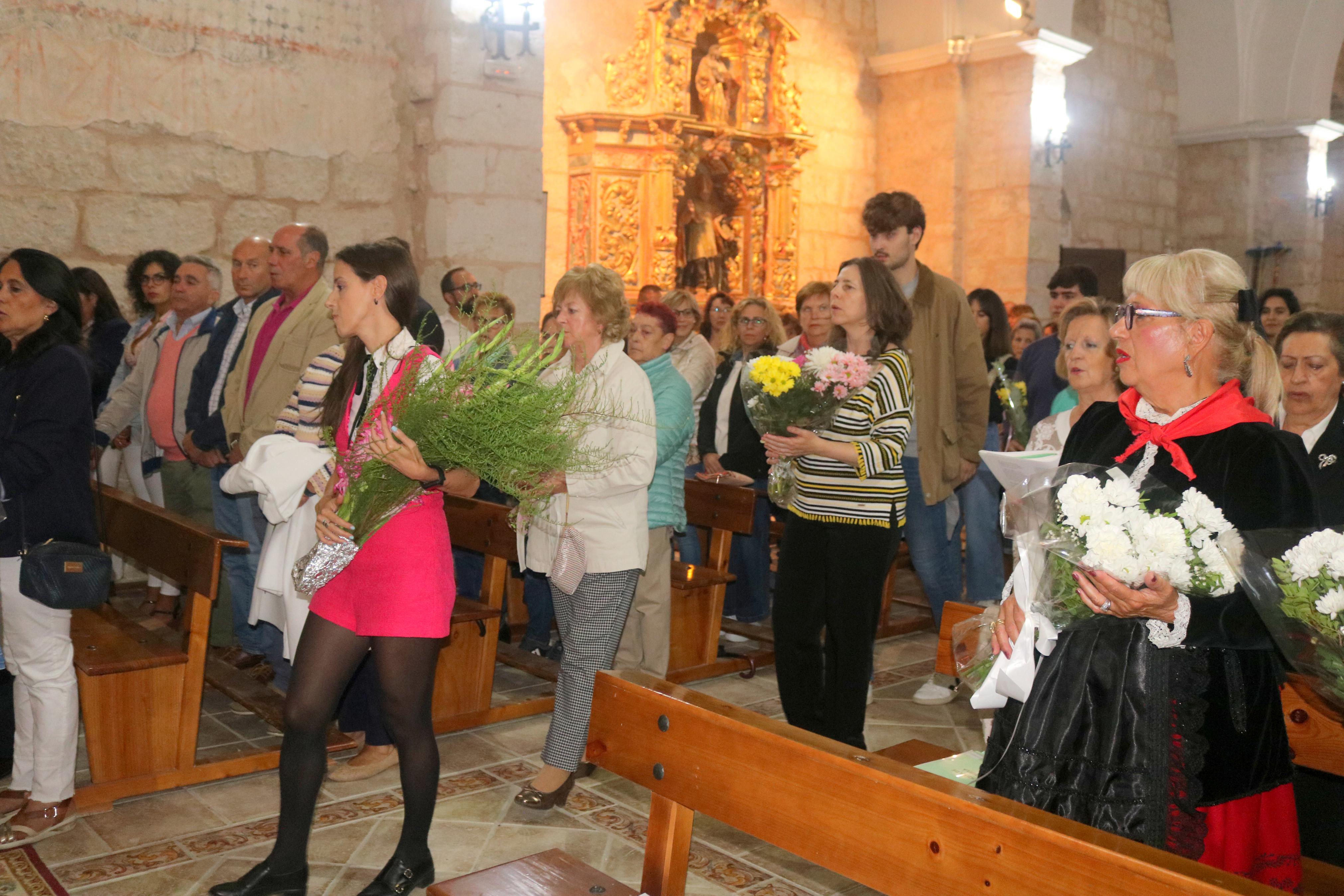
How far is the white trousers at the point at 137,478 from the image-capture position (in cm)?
578

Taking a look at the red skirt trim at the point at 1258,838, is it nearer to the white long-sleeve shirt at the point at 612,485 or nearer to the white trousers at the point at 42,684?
the white long-sleeve shirt at the point at 612,485

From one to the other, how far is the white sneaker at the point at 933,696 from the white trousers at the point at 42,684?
316 centimetres

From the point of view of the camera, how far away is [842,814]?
176cm

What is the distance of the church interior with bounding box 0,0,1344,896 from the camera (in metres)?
2.06

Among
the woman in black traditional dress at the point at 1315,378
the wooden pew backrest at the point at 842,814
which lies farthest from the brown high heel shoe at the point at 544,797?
the woman in black traditional dress at the point at 1315,378

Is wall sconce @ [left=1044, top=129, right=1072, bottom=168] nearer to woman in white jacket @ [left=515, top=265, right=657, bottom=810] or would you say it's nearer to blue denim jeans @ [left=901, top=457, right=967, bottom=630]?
blue denim jeans @ [left=901, top=457, right=967, bottom=630]

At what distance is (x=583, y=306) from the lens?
142 inches

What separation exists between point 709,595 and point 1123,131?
1047 centimetres

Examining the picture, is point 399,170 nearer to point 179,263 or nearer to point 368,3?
point 368,3

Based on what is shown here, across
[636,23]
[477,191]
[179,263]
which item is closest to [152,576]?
[179,263]

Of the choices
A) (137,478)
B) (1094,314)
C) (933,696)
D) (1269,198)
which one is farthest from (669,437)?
(1269,198)

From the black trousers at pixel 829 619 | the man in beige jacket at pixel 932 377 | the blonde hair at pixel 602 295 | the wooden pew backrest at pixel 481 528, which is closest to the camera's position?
the blonde hair at pixel 602 295

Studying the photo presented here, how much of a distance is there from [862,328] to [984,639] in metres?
1.77

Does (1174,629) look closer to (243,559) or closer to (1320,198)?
(243,559)
